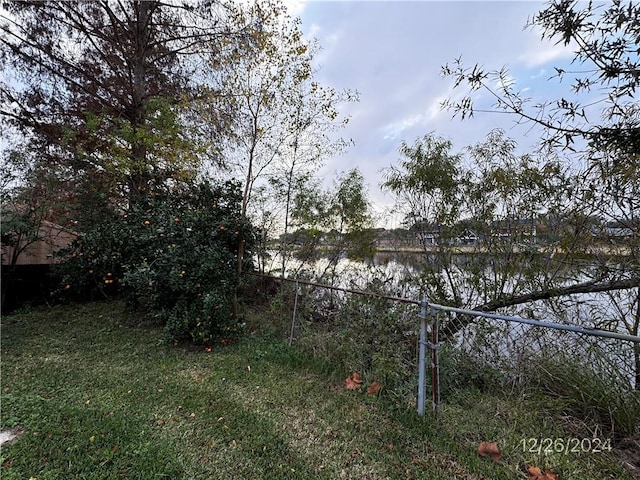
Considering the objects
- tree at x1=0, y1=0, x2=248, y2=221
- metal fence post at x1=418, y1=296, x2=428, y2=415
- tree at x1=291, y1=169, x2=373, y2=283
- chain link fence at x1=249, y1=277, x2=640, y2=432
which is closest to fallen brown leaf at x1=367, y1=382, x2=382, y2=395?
chain link fence at x1=249, y1=277, x2=640, y2=432

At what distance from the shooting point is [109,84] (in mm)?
5387

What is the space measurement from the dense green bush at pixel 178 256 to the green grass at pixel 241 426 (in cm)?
63

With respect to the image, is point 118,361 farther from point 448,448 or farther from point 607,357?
point 607,357

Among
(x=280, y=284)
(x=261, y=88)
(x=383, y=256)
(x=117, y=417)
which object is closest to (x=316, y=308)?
(x=280, y=284)

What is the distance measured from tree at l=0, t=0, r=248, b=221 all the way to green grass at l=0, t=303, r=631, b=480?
3.01m

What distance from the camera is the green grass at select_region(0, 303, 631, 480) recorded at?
1.62 meters

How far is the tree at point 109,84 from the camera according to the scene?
177 inches

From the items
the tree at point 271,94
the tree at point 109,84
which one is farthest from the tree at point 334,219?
the tree at point 109,84

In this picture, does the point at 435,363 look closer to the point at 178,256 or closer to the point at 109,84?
the point at 178,256

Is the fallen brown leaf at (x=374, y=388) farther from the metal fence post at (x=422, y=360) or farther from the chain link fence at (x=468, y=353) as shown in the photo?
the metal fence post at (x=422, y=360)

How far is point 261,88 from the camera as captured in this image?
397 centimetres

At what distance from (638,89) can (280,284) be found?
12.6 ft

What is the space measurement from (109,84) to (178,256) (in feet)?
14.7

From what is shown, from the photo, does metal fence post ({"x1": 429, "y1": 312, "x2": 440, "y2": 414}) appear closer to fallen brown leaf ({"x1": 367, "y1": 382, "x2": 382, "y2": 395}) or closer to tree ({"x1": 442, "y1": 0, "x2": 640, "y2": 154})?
fallen brown leaf ({"x1": 367, "y1": 382, "x2": 382, "y2": 395})
